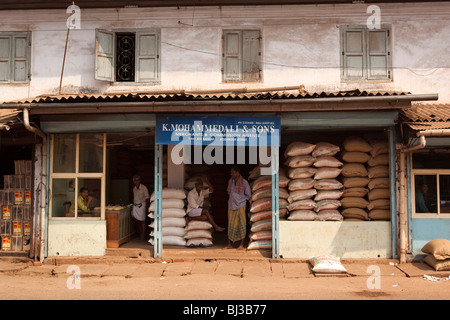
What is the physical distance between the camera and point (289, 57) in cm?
986

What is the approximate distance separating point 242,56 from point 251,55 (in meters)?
0.21

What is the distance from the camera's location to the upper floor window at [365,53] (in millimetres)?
9773

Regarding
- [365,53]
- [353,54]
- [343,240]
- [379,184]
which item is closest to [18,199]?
[343,240]

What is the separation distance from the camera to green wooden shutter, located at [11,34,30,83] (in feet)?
33.4

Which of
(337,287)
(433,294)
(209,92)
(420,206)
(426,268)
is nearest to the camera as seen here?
(433,294)

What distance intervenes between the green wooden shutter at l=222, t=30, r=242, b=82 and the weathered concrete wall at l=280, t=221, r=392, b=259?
3.84 m

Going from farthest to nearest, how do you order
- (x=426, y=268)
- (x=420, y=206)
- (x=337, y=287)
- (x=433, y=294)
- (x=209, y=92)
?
(x=209, y=92)
(x=420, y=206)
(x=426, y=268)
(x=337, y=287)
(x=433, y=294)

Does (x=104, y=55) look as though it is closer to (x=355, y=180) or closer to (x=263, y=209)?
(x=263, y=209)

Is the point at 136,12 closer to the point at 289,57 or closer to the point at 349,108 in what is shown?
the point at 289,57

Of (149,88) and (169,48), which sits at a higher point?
(169,48)

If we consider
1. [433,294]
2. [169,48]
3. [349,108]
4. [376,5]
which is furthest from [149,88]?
[433,294]

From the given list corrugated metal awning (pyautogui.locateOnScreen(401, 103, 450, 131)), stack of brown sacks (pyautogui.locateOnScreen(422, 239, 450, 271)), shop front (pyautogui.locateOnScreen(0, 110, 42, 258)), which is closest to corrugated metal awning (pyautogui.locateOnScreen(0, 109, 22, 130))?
shop front (pyautogui.locateOnScreen(0, 110, 42, 258))

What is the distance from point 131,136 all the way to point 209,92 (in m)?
2.02

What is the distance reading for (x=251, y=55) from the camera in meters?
9.95
